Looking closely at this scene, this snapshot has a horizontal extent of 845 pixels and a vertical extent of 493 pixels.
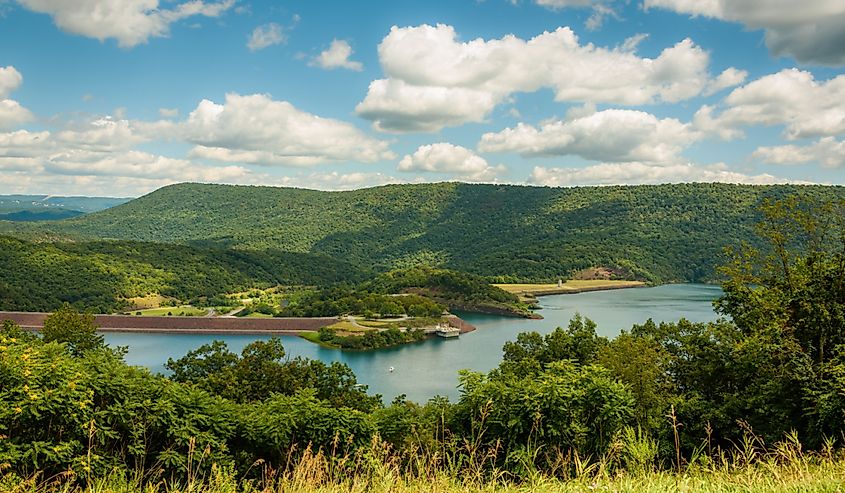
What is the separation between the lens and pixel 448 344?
176 ft

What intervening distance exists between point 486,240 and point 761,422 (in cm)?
13369

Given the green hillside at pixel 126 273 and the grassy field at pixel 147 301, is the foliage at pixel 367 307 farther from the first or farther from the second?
the green hillside at pixel 126 273

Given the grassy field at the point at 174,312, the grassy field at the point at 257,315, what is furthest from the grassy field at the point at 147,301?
the grassy field at the point at 257,315

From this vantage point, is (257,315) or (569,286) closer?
(257,315)

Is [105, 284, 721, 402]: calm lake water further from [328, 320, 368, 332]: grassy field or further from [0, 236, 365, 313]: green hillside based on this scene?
[0, 236, 365, 313]: green hillside

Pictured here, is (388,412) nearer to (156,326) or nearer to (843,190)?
(156,326)

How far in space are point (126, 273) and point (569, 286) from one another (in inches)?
2486

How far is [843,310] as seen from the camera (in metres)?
11.0

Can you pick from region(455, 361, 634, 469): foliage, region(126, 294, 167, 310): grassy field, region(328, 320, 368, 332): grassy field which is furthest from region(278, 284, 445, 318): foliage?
region(455, 361, 634, 469): foliage

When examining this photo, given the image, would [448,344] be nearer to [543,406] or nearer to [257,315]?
[257,315]

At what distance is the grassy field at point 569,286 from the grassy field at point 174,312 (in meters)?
39.9

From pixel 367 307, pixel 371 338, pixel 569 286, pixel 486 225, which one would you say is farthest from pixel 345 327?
pixel 486 225

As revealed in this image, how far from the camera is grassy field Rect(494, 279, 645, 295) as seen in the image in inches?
3460

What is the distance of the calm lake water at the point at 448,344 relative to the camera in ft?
127
